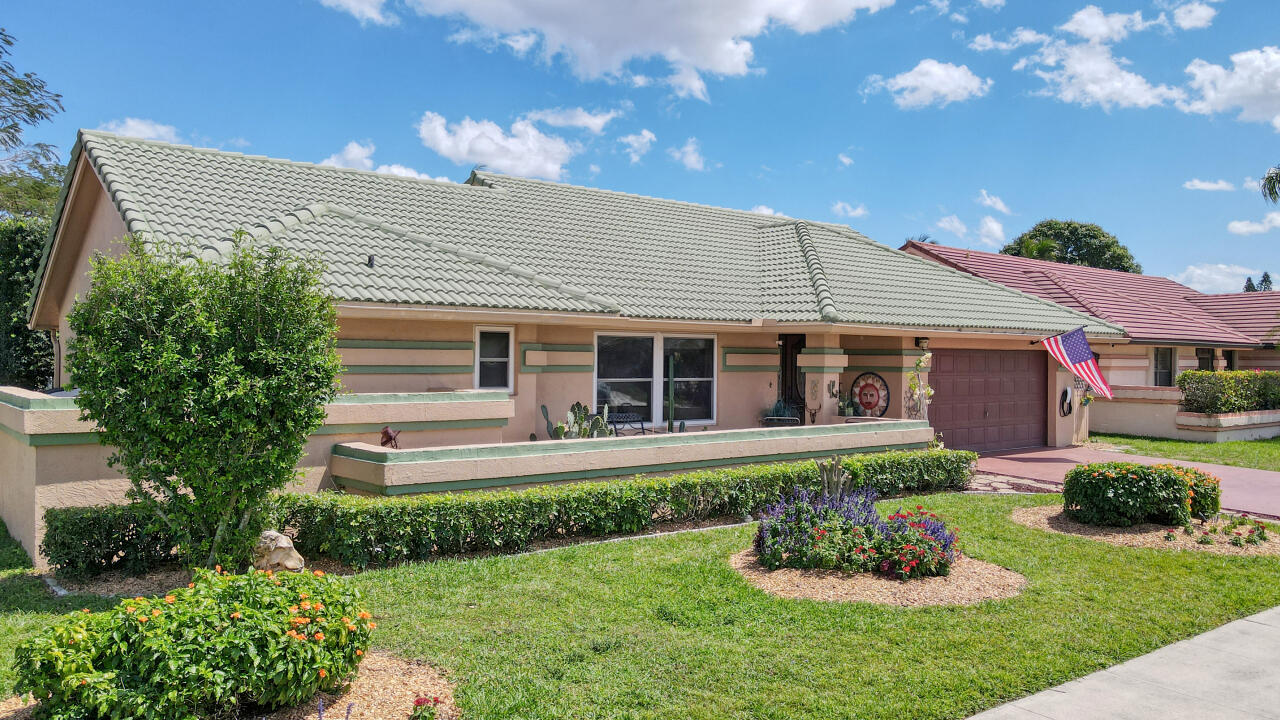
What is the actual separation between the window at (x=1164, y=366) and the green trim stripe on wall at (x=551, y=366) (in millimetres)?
22160

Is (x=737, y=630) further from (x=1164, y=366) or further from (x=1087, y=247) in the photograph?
(x=1087, y=247)

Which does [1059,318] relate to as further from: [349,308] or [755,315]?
[349,308]

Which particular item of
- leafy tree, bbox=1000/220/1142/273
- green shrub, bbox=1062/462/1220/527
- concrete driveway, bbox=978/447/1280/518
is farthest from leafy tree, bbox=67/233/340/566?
leafy tree, bbox=1000/220/1142/273

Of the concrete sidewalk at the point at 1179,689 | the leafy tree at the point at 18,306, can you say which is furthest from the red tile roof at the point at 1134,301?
the leafy tree at the point at 18,306

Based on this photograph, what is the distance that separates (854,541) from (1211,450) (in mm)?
16249

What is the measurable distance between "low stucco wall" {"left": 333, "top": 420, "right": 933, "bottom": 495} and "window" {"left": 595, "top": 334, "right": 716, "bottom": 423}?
9.38 ft

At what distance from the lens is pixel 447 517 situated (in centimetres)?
882

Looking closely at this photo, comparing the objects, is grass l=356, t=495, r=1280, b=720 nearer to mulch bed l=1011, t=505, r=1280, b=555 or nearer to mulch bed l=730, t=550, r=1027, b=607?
mulch bed l=730, t=550, r=1027, b=607

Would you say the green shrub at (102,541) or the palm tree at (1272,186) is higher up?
the palm tree at (1272,186)

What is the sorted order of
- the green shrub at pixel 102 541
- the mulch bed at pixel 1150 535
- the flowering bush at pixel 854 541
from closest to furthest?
the green shrub at pixel 102 541
the flowering bush at pixel 854 541
the mulch bed at pixel 1150 535

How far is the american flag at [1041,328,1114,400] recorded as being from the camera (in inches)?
704

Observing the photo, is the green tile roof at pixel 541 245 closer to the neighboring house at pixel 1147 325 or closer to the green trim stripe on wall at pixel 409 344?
the green trim stripe on wall at pixel 409 344

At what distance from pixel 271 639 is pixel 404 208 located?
1184 cm

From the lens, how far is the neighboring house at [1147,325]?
2356 centimetres
